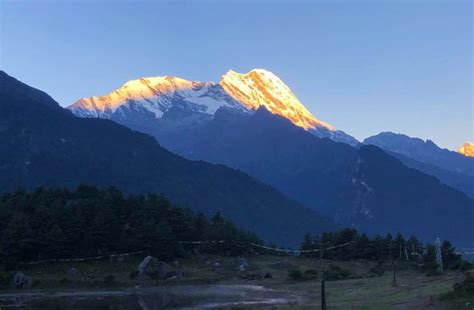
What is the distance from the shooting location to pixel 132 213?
4122 inches

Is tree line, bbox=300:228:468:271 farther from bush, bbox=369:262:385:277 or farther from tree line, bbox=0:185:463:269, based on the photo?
bush, bbox=369:262:385:277

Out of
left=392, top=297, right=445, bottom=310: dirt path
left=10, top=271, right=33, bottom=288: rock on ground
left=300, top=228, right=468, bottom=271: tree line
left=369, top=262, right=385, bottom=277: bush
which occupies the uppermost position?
left=300, top=228, right=468, bottom=271: tree line

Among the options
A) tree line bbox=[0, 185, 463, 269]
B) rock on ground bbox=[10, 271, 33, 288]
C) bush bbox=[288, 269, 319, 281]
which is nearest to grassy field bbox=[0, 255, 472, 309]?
bush bbox=[288, 269, 319, 281]

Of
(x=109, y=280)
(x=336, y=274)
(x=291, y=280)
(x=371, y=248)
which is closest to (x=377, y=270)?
(x=336, y=274)

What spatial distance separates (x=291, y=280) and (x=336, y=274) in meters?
6.86

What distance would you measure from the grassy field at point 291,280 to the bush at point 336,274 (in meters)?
0.82

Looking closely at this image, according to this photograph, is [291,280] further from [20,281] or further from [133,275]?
[20,281]

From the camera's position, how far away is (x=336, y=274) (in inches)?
3238

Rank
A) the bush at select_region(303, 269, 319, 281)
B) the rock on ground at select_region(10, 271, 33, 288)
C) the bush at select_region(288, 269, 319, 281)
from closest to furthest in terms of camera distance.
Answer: the rock on ground at select_region(10, 271, 33, 288) → the bush at select_region(288, 269, 319, 281) → the bush at select_region(303, 269, 319, 281)

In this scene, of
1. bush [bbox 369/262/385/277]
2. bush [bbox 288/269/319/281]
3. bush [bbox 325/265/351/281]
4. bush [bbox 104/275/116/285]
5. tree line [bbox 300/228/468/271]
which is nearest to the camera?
bush [bbox 104/275/116/285]

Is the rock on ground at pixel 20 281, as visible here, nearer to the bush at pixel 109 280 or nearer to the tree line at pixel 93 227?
the tree line at pixel 93 227

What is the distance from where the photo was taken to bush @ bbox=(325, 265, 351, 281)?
266 ft

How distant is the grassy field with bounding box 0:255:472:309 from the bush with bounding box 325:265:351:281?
0.82 m

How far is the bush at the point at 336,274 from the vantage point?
266 ft
